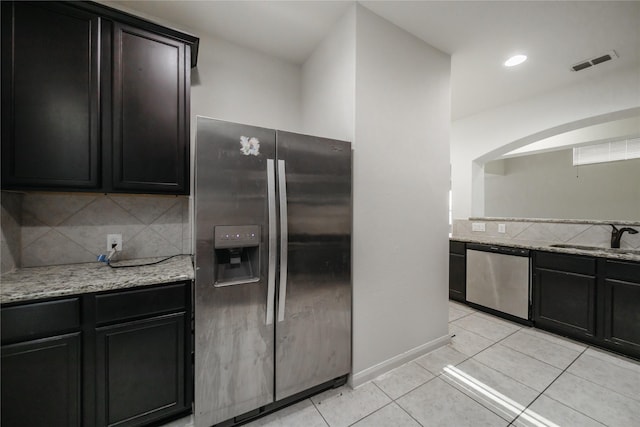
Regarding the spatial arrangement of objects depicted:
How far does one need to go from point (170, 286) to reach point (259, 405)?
3.02 ft

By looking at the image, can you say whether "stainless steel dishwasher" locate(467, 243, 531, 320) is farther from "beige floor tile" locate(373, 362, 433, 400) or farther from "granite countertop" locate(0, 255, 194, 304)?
"granite countertop" locate(0, 255, 194, 304)

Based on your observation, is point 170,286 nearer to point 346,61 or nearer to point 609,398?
point 346,61

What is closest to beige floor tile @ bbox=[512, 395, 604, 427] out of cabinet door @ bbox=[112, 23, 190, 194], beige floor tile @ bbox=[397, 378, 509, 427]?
beige floor tile @ bbox=[397, 378, 509, 427]

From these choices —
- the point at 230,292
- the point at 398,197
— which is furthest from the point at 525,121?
the point at 230,292

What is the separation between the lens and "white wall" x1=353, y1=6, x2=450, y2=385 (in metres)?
1.84

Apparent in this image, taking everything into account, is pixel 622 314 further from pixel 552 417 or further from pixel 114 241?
pixel 114 241

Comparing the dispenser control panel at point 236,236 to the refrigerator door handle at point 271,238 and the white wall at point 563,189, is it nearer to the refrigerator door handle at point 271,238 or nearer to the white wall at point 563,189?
the refrigerator door handle at point 271,238

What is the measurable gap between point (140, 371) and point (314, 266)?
1134 mm

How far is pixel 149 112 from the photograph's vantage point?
5.18ft

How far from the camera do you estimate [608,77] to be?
103 inches

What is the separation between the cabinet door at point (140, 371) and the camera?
125 cm

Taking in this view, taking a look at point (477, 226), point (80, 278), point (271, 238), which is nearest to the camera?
point (80, 278)

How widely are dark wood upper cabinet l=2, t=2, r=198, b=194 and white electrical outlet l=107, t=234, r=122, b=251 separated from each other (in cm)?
49

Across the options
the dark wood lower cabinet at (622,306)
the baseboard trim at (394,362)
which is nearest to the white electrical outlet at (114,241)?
the baseboard trim at (394,362)
